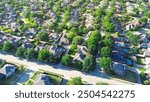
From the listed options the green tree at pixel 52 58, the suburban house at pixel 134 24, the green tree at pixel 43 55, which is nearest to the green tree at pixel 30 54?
the green tree at pixel 43 55

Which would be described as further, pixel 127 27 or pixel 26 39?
pixel 127 27

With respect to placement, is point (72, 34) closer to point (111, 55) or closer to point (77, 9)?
point (111, 55)

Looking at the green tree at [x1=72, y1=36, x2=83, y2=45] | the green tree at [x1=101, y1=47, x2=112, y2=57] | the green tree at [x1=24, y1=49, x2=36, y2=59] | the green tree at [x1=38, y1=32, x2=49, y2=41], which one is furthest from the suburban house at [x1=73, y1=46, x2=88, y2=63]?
the green tree at [x1=38, y1=32, x2=49, y2=41]

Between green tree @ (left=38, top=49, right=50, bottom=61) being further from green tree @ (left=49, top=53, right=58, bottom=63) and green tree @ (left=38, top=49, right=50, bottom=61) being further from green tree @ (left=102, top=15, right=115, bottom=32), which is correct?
green tree @ (left=102, top=15, right=115, bottom=32)

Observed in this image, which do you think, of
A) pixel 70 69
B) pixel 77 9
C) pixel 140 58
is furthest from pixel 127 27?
pixel 70 69

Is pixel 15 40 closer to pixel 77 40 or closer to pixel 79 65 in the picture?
pixel 77 40

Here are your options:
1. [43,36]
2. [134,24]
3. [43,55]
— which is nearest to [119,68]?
[43,55]
